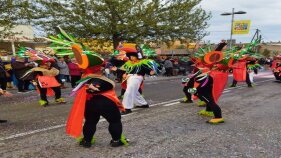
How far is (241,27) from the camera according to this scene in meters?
31.9

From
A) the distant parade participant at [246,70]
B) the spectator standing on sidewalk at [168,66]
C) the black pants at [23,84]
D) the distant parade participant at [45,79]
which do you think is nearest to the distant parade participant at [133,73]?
the distant parade participant at [45,79]

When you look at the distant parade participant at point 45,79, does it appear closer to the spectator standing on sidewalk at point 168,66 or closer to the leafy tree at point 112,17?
the leafy tree at point 112,17

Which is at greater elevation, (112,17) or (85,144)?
(112,17)

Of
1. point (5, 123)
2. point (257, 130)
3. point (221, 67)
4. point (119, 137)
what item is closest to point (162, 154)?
point (119, 137)

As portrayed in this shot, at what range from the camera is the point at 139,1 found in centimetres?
2098

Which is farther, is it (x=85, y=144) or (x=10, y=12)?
(x=10, y=12)

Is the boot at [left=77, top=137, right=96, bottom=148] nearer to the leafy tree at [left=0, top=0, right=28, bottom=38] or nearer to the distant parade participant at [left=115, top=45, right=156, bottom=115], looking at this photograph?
the distant parade participant at [left=115, top=45, right=156, bottom=115]

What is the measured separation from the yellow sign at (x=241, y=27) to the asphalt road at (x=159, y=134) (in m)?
23.8

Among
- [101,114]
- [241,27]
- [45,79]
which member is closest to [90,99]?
[101,114]

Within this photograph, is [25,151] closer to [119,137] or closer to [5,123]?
[119,137]

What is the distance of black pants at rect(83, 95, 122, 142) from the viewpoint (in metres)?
5.02

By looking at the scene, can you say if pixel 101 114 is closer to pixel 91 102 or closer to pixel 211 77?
pixel 91 102

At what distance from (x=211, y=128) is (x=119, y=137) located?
2251 mm

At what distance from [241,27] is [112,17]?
1595cm
